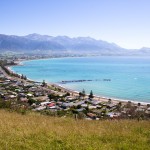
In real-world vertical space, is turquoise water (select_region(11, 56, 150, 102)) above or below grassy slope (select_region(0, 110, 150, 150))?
below

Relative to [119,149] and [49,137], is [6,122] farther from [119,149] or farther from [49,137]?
[119,149]

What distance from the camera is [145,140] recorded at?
4.73 metres

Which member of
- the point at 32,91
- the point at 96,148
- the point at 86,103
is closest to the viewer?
the point at 96,148

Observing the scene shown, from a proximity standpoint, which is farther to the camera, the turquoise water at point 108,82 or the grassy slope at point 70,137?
the turquoise water at point 108,82

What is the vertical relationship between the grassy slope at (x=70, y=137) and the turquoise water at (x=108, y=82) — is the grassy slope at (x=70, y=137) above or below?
above

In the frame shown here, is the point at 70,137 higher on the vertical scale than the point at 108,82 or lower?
higher

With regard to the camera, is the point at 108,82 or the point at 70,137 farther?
the point at 108,82

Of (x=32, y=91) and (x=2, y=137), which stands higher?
(x=2, y=137)

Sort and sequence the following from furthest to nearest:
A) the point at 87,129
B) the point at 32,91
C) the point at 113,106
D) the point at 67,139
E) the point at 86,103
→ the point at 32,91 < the point at 86,103 < the point at 113,106 < the point at 87,129 < the point at 67,139

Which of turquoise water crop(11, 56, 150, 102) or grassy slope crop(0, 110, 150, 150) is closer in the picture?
grassy slope crop(0, 110, 150, 150)

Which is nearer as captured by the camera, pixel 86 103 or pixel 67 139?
pixel 67 139

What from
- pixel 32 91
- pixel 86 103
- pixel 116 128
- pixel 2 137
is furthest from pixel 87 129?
pixel 32 91

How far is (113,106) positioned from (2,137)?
3340 cm

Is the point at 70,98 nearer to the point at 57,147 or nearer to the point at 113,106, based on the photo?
the point at 113,106
